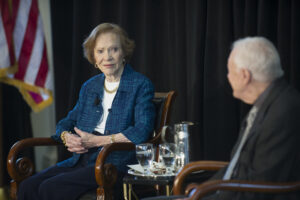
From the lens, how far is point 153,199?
6.71 ft

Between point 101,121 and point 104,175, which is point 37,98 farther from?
point 104,175

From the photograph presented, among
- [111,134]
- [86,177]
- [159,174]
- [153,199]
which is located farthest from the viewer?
[111,134]

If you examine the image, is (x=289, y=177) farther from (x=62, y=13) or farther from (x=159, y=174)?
(x=62, y=13)

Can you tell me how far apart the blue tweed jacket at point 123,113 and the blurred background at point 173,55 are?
58 centimetres

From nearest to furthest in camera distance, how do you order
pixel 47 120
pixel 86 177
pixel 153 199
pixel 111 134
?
1. pixel 153 199
2. pixel 86 177
3. pixel 111 134
4. pixel 47 120

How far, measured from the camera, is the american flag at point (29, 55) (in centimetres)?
371

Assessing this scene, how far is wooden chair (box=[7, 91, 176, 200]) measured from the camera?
7.98 feet

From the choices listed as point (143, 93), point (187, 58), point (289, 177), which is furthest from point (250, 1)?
point (289, 177)

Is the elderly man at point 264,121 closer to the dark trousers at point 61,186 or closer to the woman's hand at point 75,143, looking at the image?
the dark trousers at point 61,186

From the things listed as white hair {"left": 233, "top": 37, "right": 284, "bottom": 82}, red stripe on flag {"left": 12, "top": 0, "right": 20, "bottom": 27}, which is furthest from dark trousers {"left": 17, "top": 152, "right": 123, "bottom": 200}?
red stripe on flag {"left": 12, "top": 0, "right": 20, "bottom": 27}

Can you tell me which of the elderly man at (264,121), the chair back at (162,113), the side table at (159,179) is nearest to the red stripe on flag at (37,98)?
the chair back at (162,113)

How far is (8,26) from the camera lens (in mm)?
3652

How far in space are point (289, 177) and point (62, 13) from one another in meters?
3.19

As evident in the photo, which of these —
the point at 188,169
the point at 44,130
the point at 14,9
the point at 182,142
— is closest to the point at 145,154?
the point at 182,142
